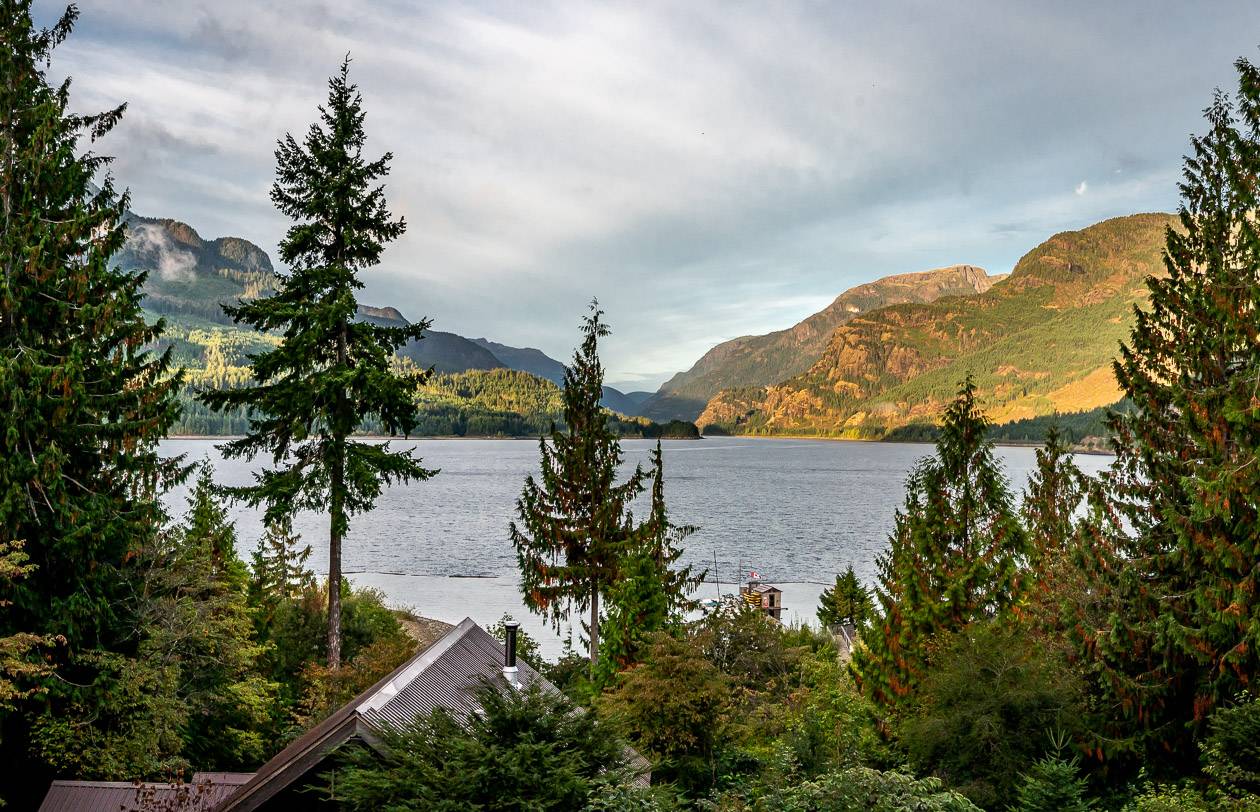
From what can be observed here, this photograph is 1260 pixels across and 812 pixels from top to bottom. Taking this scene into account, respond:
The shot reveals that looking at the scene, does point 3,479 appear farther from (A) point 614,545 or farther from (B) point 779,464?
(B) point 779,464

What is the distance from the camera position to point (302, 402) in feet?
58.7

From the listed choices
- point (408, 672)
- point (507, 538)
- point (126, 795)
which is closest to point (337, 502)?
point (126, 795)

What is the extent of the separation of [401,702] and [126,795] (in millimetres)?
6022

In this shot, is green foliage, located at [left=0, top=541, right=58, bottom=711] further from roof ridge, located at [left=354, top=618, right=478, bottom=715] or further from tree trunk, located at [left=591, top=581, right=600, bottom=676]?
tree trunk, located at [left=591, top=581, right=600, bottom=676]

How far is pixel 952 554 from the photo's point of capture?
18.5 m

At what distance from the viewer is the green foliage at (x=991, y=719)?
12.2 metres

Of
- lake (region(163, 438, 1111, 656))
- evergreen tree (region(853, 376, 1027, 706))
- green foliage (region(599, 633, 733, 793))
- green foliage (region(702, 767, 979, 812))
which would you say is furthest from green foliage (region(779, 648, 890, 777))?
lake (region(163, 438, 1111, 656))

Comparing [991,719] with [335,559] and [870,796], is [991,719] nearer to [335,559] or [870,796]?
[870,796]

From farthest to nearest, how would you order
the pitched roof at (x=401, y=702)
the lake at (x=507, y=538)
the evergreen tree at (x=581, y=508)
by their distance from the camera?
the lake at (x=507, y=538) < the evergreen tree at (x=581, y=508) < the pitched roof at (x=401, y=702)

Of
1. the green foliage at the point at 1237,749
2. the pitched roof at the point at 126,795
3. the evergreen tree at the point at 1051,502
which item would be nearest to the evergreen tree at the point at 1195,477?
the green foliage at the point at 1237,749

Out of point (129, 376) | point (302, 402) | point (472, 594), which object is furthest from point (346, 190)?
point (472, 594)

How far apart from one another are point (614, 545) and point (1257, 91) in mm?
18486

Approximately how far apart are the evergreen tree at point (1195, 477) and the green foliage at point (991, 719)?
6.14 feet

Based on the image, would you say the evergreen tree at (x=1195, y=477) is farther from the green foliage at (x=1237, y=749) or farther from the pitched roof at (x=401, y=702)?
the pitched roof at (x=401, y=702)
